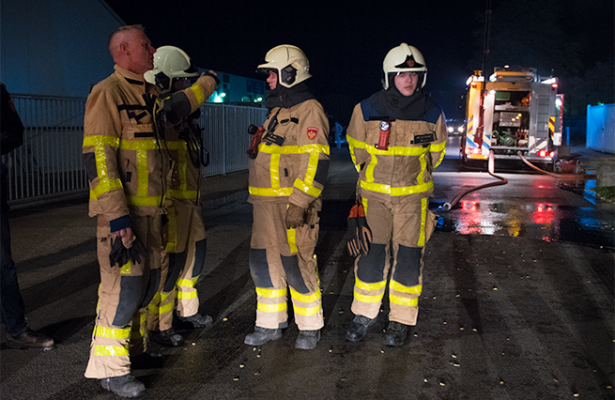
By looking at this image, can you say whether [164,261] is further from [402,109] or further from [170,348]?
[402,109]

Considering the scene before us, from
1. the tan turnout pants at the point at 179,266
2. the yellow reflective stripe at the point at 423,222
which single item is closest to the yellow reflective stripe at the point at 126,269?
the tan turnout pants at the point at 179,266

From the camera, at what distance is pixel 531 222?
28.1ft

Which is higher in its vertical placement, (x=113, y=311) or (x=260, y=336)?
(x=113, y=311)

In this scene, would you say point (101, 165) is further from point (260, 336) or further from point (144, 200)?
point (260, 336)

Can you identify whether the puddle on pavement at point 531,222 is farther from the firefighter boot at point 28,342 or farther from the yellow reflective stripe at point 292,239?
the firefighter boot at point 28,342

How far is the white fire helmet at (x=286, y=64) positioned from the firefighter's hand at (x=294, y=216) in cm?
86

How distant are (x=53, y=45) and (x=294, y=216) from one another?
1623cm

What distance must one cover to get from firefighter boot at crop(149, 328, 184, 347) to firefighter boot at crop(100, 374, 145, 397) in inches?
27.0

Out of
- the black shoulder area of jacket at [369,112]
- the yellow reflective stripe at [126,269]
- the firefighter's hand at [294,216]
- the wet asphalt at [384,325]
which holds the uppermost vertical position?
the black shoulder area of jacket at [369,112]

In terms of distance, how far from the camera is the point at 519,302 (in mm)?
4953

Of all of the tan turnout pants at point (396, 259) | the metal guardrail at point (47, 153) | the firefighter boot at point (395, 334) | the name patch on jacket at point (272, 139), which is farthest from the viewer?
the metal guardrail at point (47, 153)

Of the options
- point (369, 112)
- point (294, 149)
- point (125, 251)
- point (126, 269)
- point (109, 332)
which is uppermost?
point (369, 112)

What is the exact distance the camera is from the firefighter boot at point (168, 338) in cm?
396

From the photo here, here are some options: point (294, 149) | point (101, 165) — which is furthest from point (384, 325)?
point (101, 165)
